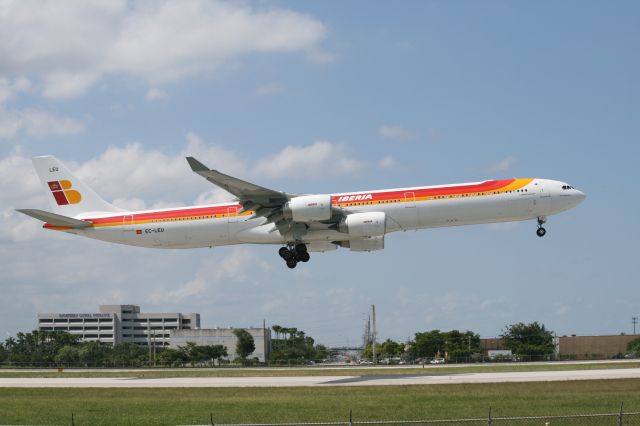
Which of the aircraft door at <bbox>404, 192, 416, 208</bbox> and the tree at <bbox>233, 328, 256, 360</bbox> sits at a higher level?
the aircraft door at <bbox>404, 192, 416, 208</bbox>

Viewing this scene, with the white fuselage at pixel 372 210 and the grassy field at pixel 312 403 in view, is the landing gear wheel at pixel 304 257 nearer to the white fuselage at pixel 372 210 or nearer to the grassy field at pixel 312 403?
the white fuselage at pixel 372 210

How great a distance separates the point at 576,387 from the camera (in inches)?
1671

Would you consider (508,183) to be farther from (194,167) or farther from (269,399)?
(269,399)

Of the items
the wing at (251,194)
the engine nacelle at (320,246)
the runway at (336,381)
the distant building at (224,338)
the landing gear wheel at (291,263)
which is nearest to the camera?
the runway at (336,381)

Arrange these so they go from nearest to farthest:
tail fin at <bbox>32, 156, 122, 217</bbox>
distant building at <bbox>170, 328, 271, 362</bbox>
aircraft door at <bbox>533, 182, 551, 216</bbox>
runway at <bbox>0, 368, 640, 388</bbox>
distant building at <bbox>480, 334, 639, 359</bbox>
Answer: runway at <bbox>0, 368, 640, 388</bbox> → aircraft door at <bbox>533, 182, 551, 216</bbox> → tail fin at <bbox>32, 156, 122, 217</bbox> → distant building at <bbox>480, 334, 639, 359</bbox> → distant building at <bbox>170, 328, 271, 362</bbox>

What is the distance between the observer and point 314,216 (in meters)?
55.3

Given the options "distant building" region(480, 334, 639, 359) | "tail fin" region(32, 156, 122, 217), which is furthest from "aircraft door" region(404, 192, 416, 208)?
"distant building" region(480, 334, 639, 359)

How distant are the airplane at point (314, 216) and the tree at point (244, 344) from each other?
336 ft

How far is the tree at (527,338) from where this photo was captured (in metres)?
131

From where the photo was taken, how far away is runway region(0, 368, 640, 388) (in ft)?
157

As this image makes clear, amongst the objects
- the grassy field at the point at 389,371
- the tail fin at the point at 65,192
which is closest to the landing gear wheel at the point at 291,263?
the grassy field at the point at 389,371

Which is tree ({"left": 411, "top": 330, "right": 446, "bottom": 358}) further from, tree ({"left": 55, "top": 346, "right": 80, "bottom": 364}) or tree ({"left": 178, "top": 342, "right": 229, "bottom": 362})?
tree ({"left": 55, "top": 346, "right": 80, "bottom": 364})

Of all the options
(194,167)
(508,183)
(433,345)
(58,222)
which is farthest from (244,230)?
(433,345)

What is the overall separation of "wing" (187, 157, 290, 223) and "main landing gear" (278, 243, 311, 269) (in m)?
2.98
